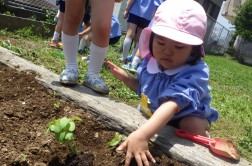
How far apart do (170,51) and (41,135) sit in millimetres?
850

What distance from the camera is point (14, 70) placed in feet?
9.01

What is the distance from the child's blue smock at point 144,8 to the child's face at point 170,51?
325 centimetres

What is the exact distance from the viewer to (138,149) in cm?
156

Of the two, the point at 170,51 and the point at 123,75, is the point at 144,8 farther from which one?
the point at 170,51

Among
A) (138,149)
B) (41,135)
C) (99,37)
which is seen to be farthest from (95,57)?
(138,149)

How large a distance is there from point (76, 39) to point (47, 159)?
1276mm

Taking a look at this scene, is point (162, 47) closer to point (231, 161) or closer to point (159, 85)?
point (159, 85)

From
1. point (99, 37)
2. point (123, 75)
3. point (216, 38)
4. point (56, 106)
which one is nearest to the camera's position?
point (56, 106)

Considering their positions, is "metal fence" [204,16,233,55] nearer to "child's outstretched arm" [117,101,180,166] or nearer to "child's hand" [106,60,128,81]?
"child's hand" [106,60,128,81]

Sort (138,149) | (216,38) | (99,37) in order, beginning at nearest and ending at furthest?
(138,149) → (99,37) → (216,38)

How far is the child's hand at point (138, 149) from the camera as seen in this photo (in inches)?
60.7

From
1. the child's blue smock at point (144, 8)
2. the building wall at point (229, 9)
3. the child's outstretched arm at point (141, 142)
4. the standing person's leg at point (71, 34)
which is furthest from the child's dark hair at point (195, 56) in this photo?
the building wall at point (229, 9)

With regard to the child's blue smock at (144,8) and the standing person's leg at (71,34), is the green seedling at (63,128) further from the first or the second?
the child's blue smock at (144,8)

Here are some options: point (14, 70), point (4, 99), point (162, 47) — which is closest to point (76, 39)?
point (14, 70)
